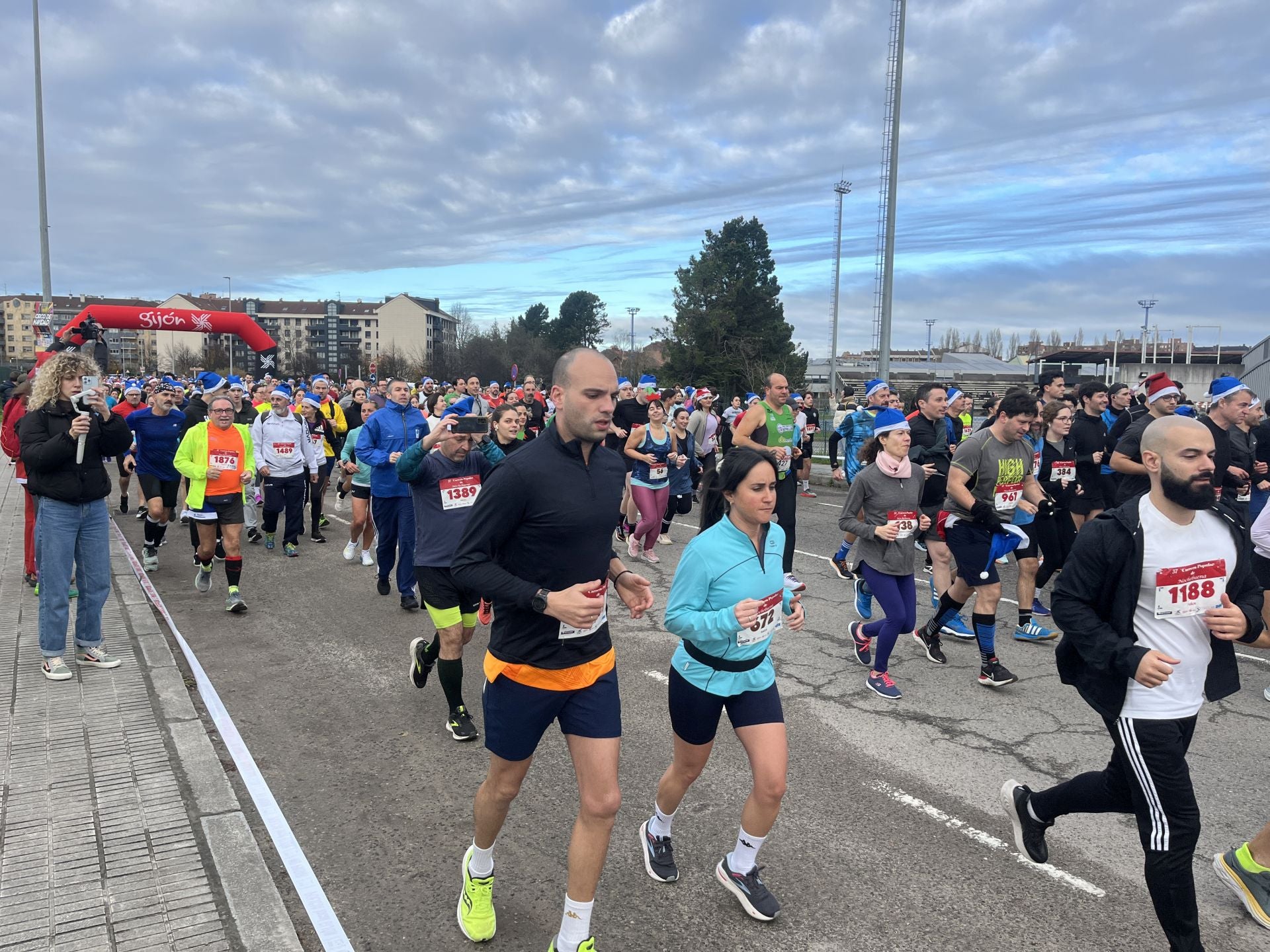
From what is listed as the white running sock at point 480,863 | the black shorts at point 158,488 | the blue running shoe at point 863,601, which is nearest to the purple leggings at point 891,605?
the blue running shoe at point 863,601

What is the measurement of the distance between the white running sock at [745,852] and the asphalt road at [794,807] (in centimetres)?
17

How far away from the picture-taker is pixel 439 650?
17.4 ft

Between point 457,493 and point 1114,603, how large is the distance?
3871 mm

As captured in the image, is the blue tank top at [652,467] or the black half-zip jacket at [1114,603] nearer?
the black half-zip jacket at [1114,603]

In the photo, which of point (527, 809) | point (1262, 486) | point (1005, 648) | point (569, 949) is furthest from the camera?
point (1262, 486)

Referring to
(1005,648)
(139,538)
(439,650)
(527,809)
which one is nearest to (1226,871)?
(527,809)

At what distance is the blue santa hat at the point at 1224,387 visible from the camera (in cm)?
742

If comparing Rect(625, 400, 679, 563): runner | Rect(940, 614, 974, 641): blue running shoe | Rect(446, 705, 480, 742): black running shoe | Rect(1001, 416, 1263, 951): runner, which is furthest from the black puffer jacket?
Rect(940, 614, 974, 641): blue running shoe

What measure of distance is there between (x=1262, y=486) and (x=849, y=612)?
406cm

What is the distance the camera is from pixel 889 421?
621 cm

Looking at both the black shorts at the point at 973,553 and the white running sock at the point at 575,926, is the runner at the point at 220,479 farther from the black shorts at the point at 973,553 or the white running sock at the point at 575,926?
the black shorts at the point at 973,553

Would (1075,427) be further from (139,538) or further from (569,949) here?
(139,538)

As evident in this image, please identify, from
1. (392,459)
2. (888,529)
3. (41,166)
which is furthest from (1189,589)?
(41,166)

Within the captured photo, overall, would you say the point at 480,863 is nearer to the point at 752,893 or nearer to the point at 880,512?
the point at 752,893
